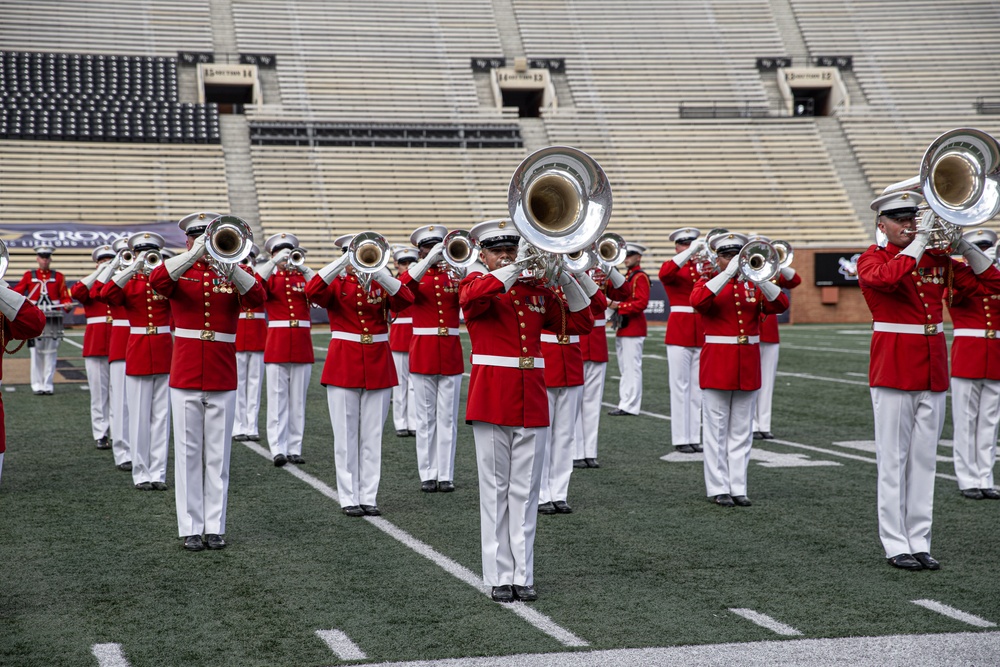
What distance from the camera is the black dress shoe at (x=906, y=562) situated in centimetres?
520

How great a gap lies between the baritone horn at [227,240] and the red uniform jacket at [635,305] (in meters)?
4.31

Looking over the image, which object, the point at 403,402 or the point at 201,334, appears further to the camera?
the point at 403,402

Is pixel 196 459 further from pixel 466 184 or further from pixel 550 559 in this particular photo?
pixel 466 184

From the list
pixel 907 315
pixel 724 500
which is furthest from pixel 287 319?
pixel 907 315

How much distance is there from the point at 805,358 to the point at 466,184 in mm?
13919

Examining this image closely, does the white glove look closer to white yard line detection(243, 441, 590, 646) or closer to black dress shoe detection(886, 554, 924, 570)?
→ white yard line detection(243, 441, 590, 646)

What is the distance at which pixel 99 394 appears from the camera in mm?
8961

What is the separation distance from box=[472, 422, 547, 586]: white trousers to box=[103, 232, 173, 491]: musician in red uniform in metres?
3.12

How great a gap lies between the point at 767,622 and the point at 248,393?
19.8 feet

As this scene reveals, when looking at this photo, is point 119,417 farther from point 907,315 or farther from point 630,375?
point 907,315

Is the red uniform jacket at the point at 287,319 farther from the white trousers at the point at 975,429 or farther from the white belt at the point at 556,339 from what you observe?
the white trousers at the point at 975,429

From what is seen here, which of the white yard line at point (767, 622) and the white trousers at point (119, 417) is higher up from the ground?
the white trousers at point (119, 417)

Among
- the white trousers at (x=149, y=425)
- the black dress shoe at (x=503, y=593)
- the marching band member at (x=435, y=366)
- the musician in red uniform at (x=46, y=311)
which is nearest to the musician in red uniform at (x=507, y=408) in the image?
the black dress shoe at (x=503, y=593)

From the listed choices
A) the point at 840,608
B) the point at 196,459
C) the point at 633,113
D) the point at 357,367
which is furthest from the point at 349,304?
the point at 633,113
